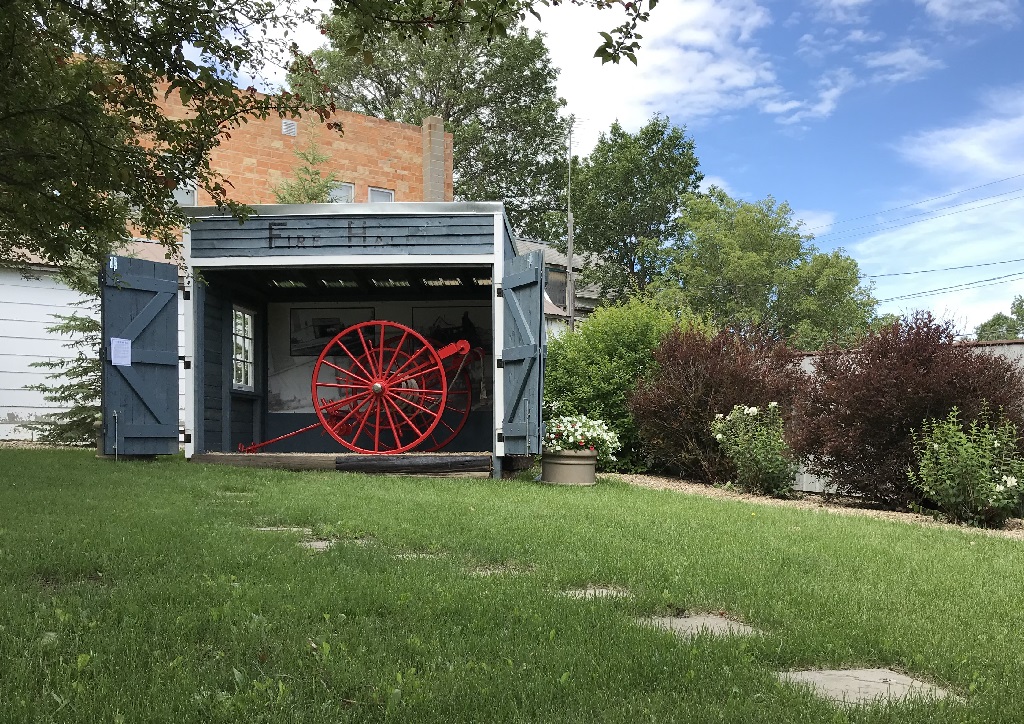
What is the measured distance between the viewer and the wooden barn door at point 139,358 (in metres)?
10.2

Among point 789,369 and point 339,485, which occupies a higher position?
point 789,369

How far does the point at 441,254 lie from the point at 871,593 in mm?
7184

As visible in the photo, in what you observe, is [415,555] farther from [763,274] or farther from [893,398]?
[763,274]

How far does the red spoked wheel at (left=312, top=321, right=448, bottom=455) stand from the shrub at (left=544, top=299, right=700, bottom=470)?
6.03 ft

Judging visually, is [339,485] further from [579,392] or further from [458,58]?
[458,58]

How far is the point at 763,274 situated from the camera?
31969mm

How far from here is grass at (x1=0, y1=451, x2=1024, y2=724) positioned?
2.51 meters

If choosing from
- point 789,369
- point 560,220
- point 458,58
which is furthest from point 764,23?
point 560,220

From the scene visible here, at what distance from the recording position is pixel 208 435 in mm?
11492

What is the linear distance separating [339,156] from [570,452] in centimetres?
1109

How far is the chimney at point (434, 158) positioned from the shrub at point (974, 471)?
13063 mm

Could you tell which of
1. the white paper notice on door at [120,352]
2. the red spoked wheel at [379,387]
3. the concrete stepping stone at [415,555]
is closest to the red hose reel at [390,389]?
the red spoked wheel at [379,387]

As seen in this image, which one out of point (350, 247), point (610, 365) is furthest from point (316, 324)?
point (610, 365)

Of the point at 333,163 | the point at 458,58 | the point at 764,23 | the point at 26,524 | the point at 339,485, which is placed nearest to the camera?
the point at 26,524
